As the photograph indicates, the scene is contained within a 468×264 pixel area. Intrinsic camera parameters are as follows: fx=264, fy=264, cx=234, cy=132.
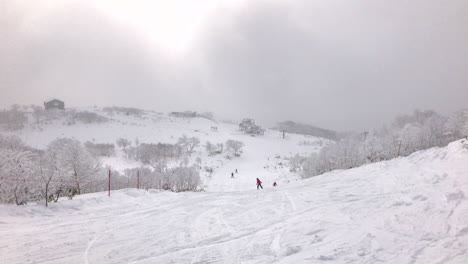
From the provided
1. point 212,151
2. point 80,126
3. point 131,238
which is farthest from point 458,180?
point 80,126

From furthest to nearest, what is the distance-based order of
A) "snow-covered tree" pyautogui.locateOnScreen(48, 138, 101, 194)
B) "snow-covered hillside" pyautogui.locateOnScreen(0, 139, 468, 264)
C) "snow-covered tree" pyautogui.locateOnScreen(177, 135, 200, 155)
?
"snow-covered tree" pyautogui.locateOnScreen(177, 135, 200, 155)
"snow-covered tree" pyautogui.locateOnScreen(48, 138, 101, 194)
"snow-covered hillside" pyautogui.locateOnScreen(0, 139, 468, 264)

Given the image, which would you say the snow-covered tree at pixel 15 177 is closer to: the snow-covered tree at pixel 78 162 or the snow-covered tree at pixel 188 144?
the snow-covered tree at pixel 78 162

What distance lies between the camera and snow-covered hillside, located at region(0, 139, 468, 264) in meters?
6.29

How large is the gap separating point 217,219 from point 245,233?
86.7 inches

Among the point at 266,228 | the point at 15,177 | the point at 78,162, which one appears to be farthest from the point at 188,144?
the point at 266,228

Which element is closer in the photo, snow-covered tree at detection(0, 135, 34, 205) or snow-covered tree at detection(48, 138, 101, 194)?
snow-covered tree at detection(0, 135, 34, 205)

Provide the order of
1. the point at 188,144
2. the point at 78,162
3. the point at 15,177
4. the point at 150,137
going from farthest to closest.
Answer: the point at 150,137 → the point at 188,144 → the point at 78,162 → the point at 15,177

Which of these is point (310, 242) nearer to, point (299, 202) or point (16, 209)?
point (299, 202)

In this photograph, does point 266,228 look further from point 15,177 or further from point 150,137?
point 150,137

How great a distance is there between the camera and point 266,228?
8.39m

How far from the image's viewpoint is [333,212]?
9.54m

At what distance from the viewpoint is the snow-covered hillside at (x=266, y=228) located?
247 inches

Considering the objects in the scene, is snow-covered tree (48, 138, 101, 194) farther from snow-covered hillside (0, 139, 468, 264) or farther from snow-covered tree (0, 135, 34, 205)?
snow-covered hillside (0, 139, 468, 264)

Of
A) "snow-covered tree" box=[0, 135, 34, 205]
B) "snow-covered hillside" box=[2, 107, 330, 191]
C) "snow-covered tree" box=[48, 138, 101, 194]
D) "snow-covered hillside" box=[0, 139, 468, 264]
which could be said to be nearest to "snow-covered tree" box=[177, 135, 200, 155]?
"snow-covered hillside" box=[2, 107, 330, 191]
